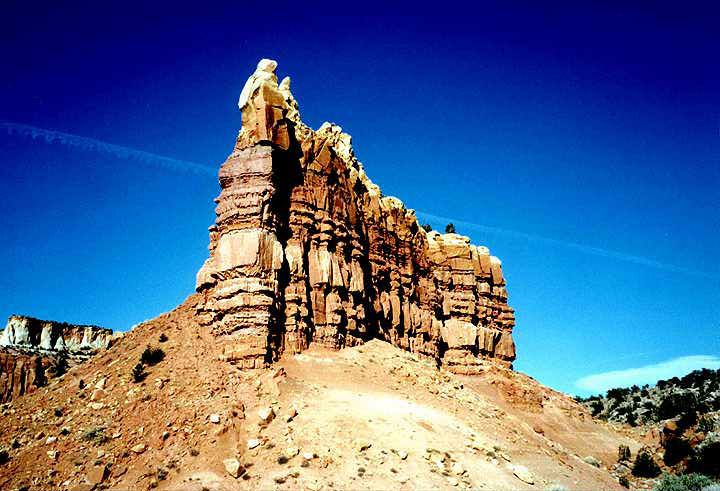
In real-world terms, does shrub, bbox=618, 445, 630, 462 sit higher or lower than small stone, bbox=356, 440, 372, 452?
higher

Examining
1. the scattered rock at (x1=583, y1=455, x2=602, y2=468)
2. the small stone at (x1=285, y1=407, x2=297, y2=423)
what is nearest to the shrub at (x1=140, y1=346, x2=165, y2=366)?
the small stone at (x1=285, y1=407, x2=297, y2=423)

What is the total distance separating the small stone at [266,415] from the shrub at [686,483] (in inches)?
886

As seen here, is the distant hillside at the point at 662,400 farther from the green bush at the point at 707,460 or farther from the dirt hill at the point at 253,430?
the dirt hill at the point at 253,430

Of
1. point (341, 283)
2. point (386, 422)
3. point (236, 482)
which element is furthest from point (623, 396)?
point (236, 482)

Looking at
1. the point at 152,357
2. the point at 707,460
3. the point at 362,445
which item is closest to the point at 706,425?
the point at 707,460

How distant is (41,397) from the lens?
2984cm

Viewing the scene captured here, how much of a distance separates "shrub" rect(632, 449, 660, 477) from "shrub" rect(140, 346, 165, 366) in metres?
32.8

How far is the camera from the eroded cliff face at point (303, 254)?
103 ft

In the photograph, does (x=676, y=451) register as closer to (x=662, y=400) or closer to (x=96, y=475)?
(x=662, y=400)

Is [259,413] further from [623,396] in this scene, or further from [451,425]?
[623,396]

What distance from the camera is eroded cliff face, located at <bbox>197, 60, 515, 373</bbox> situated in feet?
103

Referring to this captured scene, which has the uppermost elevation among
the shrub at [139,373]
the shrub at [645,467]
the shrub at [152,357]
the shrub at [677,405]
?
the shrub at [677,405]

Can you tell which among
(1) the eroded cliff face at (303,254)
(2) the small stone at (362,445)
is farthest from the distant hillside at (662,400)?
(2) the small stone at (362,445)

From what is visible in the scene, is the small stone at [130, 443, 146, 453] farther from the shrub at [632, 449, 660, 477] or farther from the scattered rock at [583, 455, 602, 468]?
the shrub at [632, 449, 660, 477]
